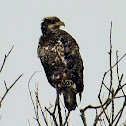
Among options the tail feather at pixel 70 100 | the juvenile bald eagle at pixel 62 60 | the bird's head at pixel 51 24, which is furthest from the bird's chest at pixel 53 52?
the tail feather at pixel 70 100

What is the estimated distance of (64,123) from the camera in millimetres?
5016

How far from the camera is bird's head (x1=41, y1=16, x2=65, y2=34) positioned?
8.39 meters

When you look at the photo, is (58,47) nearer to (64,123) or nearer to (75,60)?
(75,60)

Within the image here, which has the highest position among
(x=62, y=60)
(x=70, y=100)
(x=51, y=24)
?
(x=51, y=24)

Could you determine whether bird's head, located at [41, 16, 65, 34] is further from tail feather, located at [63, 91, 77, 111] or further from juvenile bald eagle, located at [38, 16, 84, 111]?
tail feather, located at [63, 91, 77, 111]

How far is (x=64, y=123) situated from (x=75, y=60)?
3144mm

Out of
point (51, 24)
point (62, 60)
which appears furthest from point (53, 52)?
point (51, 24)

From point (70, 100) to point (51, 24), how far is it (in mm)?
1758

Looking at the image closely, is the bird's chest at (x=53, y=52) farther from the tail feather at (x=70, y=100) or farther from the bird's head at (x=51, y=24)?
the tail feather at (x=70, y=100)

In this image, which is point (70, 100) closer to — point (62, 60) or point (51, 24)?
point (62, 60)

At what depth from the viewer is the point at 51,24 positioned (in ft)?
27.8

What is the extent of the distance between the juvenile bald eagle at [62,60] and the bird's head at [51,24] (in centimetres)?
2

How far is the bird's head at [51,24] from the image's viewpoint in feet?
27.5

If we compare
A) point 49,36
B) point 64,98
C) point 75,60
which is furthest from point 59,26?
point 64,98
